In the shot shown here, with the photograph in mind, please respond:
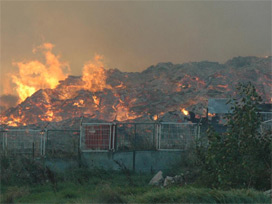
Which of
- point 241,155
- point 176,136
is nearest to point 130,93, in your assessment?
point 176,136

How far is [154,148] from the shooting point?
18172mm

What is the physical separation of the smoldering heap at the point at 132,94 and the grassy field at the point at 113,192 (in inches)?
537

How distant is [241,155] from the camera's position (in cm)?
1173

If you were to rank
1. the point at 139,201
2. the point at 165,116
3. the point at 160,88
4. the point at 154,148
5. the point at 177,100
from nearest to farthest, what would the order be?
the point at 139,201, the point at 154,148, the point at 165,116, the point at 177,100, the point at 160,88

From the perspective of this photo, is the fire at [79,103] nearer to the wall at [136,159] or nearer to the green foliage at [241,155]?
the wall at [136,159]

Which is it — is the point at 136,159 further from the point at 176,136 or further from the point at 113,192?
the point at 113,192

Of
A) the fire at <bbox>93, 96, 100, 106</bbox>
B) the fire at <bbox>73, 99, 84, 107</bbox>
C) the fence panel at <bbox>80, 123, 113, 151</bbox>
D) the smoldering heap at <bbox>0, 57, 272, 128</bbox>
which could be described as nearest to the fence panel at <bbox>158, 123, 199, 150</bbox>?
the fence panel at <bbox>80, 123, 113, 151</bbox>

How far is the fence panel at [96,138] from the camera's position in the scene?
18156mm

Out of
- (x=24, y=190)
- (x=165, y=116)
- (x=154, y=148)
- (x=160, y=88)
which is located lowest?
(x=24, y=190)

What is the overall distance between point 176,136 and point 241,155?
700 centimetres

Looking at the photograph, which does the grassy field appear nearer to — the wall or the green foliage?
the wall

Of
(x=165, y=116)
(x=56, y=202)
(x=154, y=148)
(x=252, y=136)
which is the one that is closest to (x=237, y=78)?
(x=165, y=116)

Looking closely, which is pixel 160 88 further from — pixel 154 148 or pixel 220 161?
pixel 220 161

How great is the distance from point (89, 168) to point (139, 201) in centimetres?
785
